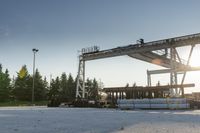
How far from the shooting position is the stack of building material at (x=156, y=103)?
27.8 metres

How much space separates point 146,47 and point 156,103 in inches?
349

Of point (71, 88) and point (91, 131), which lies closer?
point (91, 131)

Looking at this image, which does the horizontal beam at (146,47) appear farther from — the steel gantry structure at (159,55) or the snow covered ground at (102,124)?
the snow covered ground at (102,124)

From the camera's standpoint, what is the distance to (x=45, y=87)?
2938 inches

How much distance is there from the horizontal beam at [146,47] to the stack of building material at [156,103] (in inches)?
311

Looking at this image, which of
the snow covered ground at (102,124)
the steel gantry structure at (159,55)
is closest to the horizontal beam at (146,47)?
the steel gantry structure at (159,55)

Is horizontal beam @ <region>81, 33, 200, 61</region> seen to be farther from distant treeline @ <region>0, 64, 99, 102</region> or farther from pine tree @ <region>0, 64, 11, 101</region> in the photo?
pine tree @ <region>0, 64, 11, 101</region>

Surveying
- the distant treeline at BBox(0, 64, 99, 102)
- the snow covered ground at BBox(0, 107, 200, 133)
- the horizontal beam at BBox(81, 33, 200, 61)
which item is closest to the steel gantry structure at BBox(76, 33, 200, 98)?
the horizontal beam at BBox(81, 33, 200, 61)

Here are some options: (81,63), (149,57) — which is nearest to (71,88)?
(81,63)

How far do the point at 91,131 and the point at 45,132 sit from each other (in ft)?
5.24

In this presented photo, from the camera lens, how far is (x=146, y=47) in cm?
3506

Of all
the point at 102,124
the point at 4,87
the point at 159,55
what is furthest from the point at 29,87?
the point at 102,124

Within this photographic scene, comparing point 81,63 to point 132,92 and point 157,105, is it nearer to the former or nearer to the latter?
point 132,92

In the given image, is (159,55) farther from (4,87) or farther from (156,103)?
(4,87)
